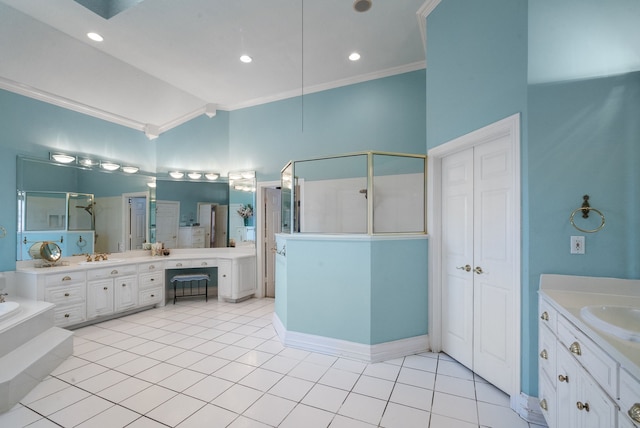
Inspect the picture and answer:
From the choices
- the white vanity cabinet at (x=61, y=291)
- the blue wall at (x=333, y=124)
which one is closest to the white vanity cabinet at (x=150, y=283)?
the white vanity cabinet at (x=61, y=291)

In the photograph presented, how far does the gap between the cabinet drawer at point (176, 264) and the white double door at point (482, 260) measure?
390cm

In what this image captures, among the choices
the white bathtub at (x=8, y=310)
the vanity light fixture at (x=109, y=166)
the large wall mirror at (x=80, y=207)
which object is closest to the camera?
the white bathtub at (x=8, y=310)

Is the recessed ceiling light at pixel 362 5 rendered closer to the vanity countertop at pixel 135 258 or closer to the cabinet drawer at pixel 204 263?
the vanity countertop at pixel 135 258

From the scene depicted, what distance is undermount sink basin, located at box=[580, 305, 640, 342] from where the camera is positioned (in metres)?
1.23

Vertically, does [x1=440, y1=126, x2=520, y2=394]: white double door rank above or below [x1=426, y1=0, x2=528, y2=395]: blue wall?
below

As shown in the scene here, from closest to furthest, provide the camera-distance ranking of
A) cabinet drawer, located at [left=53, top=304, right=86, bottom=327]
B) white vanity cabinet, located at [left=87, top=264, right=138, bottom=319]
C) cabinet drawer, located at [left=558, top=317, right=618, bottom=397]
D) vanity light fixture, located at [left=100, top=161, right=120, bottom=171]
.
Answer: cabinet drawer, located at [left=558, top=317, right=618, bottom=397] < cabinet drawer, located at [left=53, top=304, right=86, bottom=327] < white vanity cabinet, located at [left=87, top=264, right=138, bottom=319] < vanity light fixture, located at [left=100, top=161, right=120, bottom=171]

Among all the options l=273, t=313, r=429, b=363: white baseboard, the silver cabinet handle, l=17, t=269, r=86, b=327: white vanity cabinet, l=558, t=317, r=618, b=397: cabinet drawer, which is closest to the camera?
the silver cabinet handle

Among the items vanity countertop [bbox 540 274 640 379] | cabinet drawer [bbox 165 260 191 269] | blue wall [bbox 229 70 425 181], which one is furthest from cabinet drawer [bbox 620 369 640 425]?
cabinet drawer [bbox 165 260 191 269]

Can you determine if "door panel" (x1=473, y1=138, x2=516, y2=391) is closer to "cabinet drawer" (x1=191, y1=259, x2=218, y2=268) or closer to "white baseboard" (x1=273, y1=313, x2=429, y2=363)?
"white baseboard" (x1=273, y1=313, x2=429, y2=363)

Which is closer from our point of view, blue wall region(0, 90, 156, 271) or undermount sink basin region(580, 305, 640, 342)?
undermount sink basin region(580, 305, 640, 342)

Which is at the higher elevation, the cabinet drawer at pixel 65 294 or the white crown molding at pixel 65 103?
the white crown molding at pixel 65 103

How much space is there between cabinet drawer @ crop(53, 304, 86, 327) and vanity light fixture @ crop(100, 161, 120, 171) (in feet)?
6.49

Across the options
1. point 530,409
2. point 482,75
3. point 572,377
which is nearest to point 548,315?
point 572,377

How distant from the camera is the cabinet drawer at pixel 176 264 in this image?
15.0 ft
